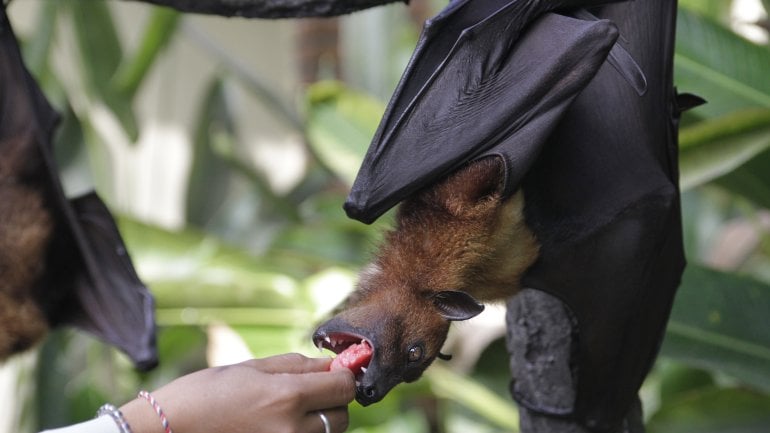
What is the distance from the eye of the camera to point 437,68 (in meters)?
0.77

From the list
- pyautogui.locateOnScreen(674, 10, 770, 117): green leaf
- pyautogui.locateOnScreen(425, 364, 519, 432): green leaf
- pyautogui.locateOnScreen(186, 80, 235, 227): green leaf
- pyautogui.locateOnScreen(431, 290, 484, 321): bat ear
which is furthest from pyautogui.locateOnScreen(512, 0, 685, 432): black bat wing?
pyautogui.locateOnScreen(186, 80, 235, 227): green leaf

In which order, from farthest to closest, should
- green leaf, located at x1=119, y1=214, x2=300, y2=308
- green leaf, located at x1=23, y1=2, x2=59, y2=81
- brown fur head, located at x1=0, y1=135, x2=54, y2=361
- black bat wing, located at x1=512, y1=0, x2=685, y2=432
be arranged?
green leaf, located at x1=119, y1=214, x2=300, y2=308
green leaf, located at x1=23, y1=2, x2=59, y2=81
brown fur head, located at x1=0, y1=135, x2=54, y2=361
black bat wing, located at x1=512, y1=0, x2=685, y2=432

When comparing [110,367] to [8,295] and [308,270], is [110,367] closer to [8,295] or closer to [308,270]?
[308,270]

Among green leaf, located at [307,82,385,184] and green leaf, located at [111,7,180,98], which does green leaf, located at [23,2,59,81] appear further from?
green leaf, located at [307,82,385,184]

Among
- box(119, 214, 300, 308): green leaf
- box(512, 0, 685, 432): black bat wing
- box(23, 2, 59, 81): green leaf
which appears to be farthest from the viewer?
box(119, 214, 300, 308): green leaf

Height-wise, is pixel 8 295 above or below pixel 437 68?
below

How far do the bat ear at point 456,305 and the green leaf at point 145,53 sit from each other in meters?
1.26

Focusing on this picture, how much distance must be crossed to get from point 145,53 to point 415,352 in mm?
1373

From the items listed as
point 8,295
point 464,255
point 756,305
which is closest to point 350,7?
point 464,255

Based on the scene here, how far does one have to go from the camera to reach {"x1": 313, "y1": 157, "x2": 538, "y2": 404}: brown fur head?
705mm

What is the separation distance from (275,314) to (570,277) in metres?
1.19

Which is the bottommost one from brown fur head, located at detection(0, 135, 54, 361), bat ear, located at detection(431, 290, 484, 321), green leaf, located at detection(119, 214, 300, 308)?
green leaf, located at detection(119, 214, 300, 308)

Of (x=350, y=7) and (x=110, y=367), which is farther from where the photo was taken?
(x=110, y=367)

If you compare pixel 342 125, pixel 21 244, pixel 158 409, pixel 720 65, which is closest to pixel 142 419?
pixel 158 409
